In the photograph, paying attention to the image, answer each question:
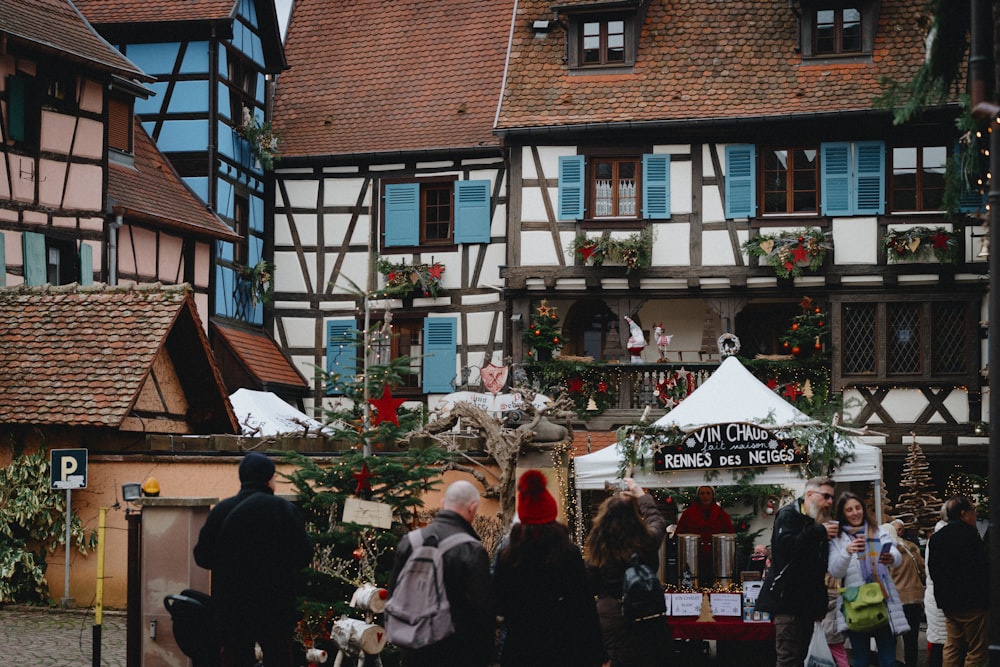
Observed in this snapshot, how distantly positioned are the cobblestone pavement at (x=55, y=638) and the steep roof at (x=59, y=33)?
9.15 metres

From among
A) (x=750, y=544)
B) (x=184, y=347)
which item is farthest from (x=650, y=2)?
(x=750, y=544)

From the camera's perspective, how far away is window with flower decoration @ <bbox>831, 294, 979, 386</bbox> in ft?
77.8

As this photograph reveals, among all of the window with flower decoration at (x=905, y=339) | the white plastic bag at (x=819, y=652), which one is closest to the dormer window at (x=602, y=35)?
the window with flower decoration at (x=905, y=339)

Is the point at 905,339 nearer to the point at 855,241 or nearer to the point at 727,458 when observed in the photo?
the point at 855,241

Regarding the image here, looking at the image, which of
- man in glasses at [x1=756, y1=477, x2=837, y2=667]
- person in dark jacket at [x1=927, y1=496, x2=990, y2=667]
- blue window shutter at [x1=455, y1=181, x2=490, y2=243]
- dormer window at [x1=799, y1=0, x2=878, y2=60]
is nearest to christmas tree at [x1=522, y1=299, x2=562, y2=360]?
blue window shutter at [x1=455, y1=181, x2=490, y2=243]

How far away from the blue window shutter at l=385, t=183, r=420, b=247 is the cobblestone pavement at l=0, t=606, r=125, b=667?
509 inches

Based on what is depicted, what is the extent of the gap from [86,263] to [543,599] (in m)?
16.3

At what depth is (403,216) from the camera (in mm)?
27484

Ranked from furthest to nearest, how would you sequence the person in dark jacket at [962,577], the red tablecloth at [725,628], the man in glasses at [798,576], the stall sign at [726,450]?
the stall sign at [726,450], the red tablecloth at [725,628], the person in dark jacket at [962,577], the man in glasses at [798,576]

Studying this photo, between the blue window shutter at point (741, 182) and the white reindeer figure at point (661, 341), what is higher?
the blue window shutter at point (741, 182)

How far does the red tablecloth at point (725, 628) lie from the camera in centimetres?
1276

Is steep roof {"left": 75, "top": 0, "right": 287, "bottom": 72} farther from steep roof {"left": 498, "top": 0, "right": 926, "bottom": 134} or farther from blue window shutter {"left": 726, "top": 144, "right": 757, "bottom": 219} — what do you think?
blue window shutter {"left": 726, "top": 144, "right": 757, "bottom": 219}

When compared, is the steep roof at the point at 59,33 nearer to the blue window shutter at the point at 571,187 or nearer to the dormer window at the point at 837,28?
the blue window shutter at the point at 571,187

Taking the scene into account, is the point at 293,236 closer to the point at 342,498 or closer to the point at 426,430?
the point at 426,430
